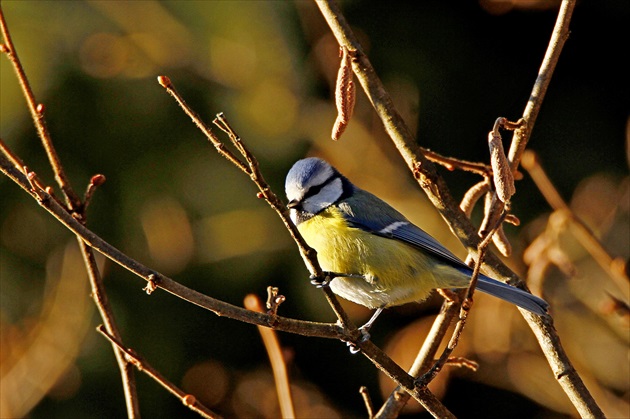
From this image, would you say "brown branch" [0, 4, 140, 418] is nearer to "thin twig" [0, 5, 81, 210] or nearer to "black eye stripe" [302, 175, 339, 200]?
"thin twig" [0, 5, 81, 210]

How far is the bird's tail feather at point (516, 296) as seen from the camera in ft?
5.30

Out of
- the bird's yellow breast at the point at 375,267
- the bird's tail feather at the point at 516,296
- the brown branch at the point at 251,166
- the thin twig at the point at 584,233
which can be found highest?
the thin twig at the point at 584,233

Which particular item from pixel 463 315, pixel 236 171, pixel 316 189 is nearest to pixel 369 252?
pixel 316 189

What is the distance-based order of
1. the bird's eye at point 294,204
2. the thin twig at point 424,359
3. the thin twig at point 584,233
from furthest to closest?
the bird's eye at point 294,204 → the thin twig at point 584,233 → the thin twig at point 424,359

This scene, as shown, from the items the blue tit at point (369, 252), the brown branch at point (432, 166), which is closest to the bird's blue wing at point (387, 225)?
the blue tit at point (369, 252)

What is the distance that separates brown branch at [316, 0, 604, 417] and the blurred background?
1.37 meters

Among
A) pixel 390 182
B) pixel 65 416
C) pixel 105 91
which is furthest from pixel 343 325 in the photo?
pixel 105 91

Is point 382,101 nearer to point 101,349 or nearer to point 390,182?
point 390,182

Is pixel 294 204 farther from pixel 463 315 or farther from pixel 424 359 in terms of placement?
pixel 463 315

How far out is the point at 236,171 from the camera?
353 centimetres

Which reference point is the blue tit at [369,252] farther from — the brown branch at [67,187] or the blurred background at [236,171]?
the blurred background at [236,171]

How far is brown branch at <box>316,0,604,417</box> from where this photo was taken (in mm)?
1529

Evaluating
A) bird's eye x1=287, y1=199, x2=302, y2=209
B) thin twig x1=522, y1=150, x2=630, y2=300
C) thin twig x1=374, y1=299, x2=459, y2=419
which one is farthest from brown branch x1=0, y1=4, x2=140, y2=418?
thin twig x1=522, y1=150, x2=630, y2=300

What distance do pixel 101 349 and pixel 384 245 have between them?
5.52ft
